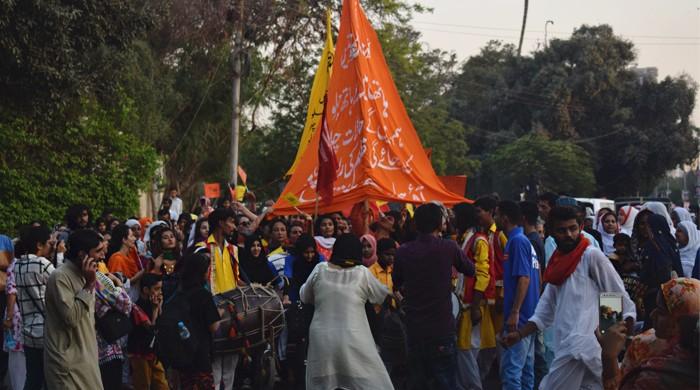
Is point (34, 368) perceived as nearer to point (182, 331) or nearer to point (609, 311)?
point (182, 331)

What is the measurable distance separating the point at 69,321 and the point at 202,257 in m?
1.18

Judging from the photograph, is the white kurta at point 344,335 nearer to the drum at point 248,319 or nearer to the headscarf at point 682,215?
the drum at point 248,319

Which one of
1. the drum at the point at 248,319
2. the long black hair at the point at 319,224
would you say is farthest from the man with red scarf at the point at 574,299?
the long black hair at the point at 319,224

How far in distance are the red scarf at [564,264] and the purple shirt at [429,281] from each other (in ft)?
3.49

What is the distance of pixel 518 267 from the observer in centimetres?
831

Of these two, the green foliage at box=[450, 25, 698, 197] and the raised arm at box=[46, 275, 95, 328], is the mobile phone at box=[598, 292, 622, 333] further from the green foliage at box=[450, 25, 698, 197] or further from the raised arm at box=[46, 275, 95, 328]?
the green foliage at box=[450, 25, 698, 197]

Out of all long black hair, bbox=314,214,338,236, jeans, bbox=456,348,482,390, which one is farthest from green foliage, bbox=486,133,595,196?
jeans, bbox=456,348,482,390

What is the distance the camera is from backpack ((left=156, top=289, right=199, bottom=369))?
746 cm

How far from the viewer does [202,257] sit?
25.3ft

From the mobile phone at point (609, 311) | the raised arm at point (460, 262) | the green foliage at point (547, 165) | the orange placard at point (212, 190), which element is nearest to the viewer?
the mobile phone at point (609, 311)

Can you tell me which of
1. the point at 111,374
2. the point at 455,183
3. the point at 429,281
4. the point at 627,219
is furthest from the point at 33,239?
the point at 627,219

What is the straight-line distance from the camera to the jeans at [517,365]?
8.52m

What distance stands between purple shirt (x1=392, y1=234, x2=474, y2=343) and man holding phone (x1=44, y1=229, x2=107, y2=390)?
221 centimetres

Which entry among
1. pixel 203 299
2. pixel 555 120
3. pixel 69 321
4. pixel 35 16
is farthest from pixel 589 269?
pixel 555 120
